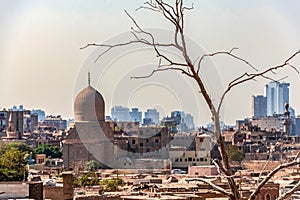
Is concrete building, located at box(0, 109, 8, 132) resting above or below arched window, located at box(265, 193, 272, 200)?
above

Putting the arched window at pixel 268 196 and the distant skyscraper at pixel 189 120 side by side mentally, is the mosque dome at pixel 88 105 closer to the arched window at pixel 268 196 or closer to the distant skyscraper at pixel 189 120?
the arched window at pixel 268 196

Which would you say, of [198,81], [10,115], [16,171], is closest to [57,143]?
[10,115]

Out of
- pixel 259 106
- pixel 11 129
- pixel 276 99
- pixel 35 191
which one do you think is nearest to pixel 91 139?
pixel 11 129

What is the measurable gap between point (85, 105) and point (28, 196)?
106 feet

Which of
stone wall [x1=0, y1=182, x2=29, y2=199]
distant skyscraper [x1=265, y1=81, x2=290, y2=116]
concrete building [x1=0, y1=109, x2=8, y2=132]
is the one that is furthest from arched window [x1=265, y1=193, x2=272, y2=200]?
distant skyscraper [x1=265, y1=81, x2=290, y2=116]

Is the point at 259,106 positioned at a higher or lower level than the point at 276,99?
lower

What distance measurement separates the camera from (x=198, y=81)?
3.30 meters

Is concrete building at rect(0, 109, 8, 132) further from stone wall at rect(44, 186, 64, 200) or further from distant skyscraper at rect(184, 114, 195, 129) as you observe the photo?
stone wall at rect(44, 186, 64, 200)

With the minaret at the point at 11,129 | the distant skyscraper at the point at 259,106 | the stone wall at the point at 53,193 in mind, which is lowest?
the stone wall at the point at 53,193

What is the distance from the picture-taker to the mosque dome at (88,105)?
44.8 m

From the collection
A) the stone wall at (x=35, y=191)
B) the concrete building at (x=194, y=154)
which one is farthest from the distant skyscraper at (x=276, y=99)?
the stone wall at (x=35, y=191)

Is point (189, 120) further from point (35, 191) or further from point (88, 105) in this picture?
point (35, 191)

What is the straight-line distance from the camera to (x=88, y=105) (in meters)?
44.8

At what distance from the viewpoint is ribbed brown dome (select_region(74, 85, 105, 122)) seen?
44.8 m
